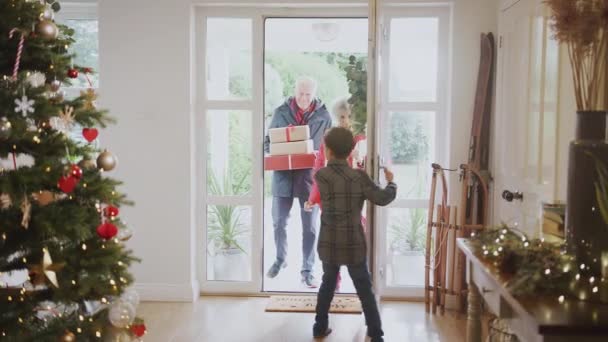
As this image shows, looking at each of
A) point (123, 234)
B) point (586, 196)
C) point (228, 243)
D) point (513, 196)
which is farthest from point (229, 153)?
point (586, 196)

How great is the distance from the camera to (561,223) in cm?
235

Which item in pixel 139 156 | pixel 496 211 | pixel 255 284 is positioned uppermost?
pixel 139 156

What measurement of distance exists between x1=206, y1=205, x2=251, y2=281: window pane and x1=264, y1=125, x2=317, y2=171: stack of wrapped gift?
19.3 inches

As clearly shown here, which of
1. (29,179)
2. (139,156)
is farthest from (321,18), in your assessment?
(29,179)

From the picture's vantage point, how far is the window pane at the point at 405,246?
4391 mm

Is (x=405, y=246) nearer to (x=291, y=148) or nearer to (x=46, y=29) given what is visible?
(x=291, y=148)

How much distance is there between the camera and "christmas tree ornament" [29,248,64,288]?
6.59 ft

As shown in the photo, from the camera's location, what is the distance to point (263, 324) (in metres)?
3.86

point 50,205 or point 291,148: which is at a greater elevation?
point 291,148

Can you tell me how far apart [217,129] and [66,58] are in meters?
2.25

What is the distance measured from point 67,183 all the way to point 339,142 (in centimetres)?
161

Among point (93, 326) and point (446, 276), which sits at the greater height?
point (93, 326)

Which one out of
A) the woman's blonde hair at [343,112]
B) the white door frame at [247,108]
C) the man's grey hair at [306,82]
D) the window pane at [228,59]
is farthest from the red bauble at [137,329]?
the man's grey hair at [306,82]

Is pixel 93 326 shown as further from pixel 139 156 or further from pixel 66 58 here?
pixel 139 156
